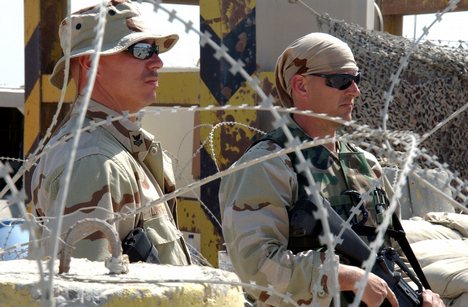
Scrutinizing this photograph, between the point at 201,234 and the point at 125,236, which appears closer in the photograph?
the point at 125,236

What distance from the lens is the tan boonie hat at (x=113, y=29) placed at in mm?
2545

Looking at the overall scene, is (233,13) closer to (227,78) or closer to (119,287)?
(227,78)

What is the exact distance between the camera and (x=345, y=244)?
7.66 feet

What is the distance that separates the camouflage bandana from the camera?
2555 millimetres

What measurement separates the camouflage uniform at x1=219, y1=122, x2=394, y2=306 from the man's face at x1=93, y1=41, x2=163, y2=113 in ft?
1.07

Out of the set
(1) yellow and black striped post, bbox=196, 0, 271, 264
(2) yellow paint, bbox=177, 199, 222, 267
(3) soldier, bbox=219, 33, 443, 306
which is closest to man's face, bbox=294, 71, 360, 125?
(3) soldier, bbox=219, 33, 443, 306

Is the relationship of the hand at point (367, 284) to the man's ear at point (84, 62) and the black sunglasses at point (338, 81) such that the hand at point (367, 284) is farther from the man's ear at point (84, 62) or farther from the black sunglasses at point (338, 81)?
the man's ear at point (84, 62)

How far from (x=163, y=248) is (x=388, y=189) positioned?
0.81 metres

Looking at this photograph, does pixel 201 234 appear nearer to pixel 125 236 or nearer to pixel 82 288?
pixel 125 236

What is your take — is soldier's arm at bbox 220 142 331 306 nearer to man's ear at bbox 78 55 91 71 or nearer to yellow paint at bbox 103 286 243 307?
man's ear at bbox 78 55 91 71

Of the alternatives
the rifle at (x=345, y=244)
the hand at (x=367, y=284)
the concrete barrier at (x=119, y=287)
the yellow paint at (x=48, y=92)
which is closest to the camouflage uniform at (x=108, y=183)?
the rifle at (x=345, y=244)

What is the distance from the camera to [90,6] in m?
2.66

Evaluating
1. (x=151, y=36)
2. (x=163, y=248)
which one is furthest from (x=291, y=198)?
(x=151, y=36)

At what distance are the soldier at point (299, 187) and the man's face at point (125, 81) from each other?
314 mm
